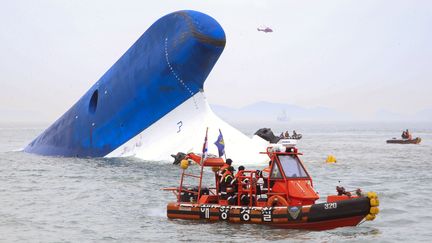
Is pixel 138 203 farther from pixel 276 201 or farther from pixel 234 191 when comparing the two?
pixel 276 201

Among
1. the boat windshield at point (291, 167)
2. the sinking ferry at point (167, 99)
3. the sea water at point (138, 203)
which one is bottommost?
the sea water at point (138, 203)

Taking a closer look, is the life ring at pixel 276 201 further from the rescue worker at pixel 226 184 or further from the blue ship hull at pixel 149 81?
the blue ship hull at pixel 149 81

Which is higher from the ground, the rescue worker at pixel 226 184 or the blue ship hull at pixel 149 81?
the blue ship hull at pixel 149 81

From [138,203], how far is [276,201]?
27.0 ft

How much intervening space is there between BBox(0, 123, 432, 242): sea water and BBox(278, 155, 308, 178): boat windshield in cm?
186

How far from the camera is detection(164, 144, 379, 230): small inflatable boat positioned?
17625mm

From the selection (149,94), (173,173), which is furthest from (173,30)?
(173,173)

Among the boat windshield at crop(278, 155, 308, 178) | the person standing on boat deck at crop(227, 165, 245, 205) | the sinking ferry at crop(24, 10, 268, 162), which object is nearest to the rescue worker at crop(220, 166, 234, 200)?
the person standing on boat deck at crop(227, 165, 245, 205)

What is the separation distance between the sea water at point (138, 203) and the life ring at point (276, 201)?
0.76 meters

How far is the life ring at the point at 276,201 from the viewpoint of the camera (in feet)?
60.5

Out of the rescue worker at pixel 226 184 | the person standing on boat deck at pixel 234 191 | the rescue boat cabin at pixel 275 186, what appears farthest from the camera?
the rescue worker at pixel 226 184

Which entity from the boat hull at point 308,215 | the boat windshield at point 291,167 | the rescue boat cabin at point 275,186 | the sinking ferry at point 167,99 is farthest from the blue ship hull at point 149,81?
the boat hull at point 308,215

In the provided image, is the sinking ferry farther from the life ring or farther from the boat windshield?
the life ring

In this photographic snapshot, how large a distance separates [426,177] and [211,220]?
20.9m
